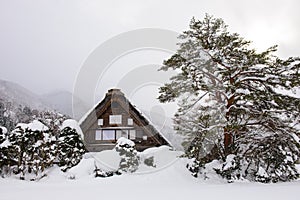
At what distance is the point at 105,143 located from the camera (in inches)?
770

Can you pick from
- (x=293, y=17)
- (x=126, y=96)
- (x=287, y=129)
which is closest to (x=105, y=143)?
(x=126, y=96)

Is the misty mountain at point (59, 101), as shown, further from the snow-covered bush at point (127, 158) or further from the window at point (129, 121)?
the snow-covered bush at point (127, 158)

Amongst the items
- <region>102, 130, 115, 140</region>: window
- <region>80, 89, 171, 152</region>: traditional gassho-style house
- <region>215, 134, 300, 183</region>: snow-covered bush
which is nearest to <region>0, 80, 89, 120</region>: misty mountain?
<region>80, 89, 171, 152</region>: traditional gassho-style house

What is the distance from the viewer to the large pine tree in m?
10.1

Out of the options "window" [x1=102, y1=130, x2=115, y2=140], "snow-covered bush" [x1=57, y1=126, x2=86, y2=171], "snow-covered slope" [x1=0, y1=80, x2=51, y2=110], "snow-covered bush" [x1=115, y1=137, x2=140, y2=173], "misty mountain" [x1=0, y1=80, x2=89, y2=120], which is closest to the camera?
"snow-covered bush" [x1=115, y1=137, x2=140, y2=173]

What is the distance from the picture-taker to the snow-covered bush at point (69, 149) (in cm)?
1168

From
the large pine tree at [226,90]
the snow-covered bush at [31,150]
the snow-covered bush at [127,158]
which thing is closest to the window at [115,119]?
the snow-covered bush at [127,158]

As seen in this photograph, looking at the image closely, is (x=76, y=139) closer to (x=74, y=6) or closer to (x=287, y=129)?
(x=74, y=6)

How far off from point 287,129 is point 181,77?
4.71 metres

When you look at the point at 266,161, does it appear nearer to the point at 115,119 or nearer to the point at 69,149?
the point at 69,149

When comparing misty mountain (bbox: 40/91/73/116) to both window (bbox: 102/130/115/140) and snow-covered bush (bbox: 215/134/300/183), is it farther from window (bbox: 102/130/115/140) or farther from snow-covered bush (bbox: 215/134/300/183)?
snow-covered bush (bbox: 215/134/300/183)

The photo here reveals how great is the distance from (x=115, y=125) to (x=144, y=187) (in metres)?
12.1

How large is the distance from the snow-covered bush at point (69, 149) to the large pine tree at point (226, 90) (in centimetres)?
487

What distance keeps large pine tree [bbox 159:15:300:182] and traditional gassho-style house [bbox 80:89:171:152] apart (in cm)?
835
